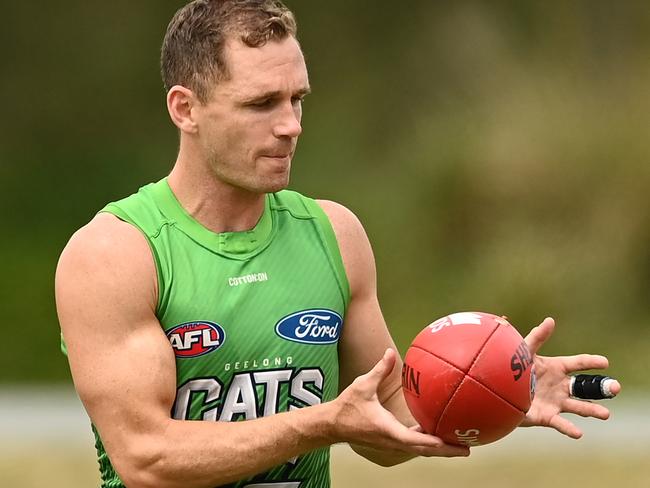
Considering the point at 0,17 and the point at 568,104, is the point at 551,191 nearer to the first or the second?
the point at 568,104

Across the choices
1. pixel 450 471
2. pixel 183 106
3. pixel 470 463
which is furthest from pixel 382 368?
pixel 470 463

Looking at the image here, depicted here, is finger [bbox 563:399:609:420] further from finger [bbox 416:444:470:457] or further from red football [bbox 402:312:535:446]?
finger [bbox 416:444:470:457]

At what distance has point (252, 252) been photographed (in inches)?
166

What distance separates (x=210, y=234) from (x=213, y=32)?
643 millimetres

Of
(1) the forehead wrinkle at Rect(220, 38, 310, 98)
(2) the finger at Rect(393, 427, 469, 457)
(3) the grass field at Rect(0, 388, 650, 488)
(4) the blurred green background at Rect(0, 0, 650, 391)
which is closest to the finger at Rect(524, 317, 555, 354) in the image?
(2) the finger at Rect(393, 427, 469, 457)

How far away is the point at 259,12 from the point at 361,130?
10767 millimetres

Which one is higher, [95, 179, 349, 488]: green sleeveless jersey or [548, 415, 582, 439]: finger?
[95, 179, 349, 488]: green sleeveless jersey

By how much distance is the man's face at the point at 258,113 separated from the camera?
4055mm

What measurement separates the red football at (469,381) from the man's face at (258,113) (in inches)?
30.1

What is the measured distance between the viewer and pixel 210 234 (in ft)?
13.7

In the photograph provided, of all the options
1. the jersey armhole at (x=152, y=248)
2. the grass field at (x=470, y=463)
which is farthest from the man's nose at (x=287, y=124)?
the grass field at (x=470, y=463)

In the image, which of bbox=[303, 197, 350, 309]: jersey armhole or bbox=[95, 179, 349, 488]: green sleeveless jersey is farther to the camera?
bbox=[303, 197, 350, 309]: jersey armhole

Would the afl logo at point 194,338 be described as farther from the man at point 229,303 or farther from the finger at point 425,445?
the finger at point 425,445

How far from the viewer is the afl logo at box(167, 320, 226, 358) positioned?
158 inches
